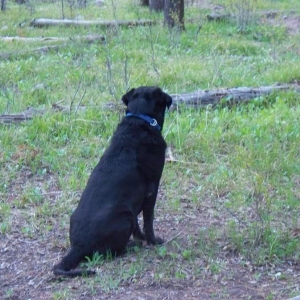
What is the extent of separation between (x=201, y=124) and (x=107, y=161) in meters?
2.69

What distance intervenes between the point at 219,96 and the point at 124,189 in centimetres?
361

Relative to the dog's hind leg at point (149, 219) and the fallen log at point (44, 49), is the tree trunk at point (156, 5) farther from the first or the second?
the dog's hind leg at point (149, 219)

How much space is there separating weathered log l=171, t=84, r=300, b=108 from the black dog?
2.82 meters

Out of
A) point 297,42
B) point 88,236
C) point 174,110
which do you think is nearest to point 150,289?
point 88,236

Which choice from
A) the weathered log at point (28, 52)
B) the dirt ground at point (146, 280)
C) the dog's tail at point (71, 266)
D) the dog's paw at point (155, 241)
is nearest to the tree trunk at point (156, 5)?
the weathered log at point (28, 52)

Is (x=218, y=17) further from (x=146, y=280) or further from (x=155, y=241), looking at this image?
(x=146, y=280)

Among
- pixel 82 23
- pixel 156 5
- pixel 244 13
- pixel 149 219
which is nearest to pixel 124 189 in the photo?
pixel 149 219

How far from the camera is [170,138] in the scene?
730 cm

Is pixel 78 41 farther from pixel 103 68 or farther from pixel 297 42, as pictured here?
pixel 297 42

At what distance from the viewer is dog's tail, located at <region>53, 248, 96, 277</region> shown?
458 centimetres

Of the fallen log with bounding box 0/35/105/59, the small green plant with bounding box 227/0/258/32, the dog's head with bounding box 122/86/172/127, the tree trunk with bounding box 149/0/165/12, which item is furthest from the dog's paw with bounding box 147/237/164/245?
the tree trunk with bounding box 149/0/165/12

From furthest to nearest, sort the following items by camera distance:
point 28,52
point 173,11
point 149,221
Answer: point 173,11 → point 28,52 → point 149,221

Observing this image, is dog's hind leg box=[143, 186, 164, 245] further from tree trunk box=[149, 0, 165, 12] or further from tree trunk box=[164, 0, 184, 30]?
tree trunk box=[149, 0, 165, 12]

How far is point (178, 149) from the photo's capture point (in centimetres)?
710
